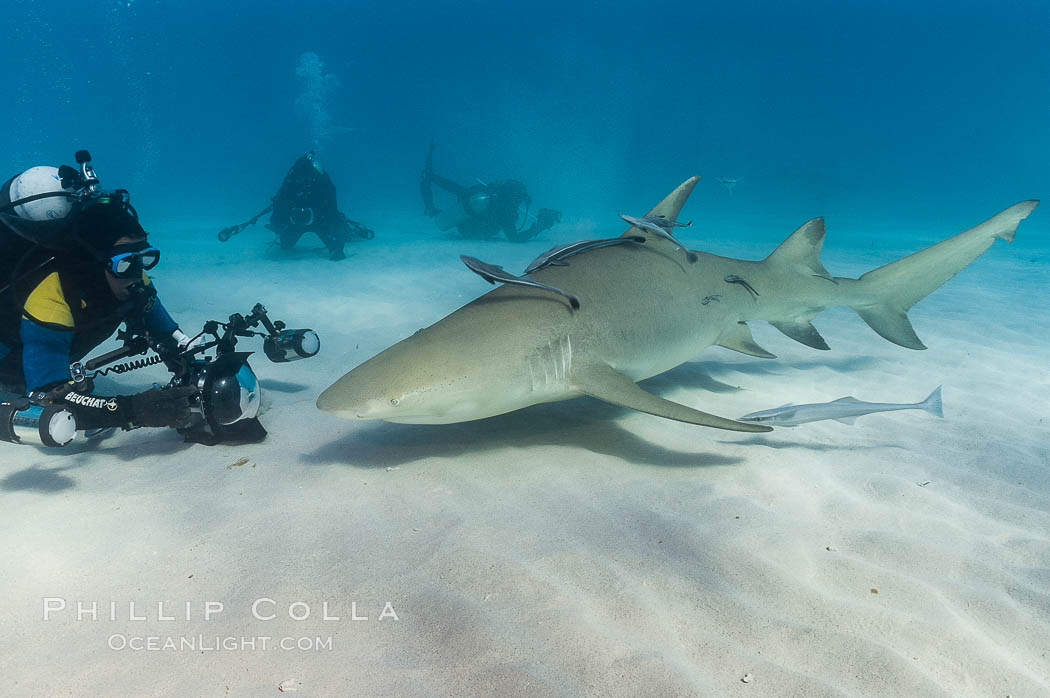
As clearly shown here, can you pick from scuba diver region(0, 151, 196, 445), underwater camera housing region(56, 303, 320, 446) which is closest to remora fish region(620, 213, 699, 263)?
underwater camera housing region(56, 303, 320, 446)

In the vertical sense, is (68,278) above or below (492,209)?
below

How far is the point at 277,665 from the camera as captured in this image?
5.40 ft

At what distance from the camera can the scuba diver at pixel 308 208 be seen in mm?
14086

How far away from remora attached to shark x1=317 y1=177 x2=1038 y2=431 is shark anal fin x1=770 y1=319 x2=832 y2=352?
1 centimetres

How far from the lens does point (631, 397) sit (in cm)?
303

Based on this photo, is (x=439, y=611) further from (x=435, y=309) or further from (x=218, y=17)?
(x=218, y=17)

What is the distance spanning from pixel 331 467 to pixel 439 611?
4.86 feet

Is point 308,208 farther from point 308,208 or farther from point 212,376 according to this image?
point 212,376

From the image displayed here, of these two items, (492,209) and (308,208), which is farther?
(492,209)

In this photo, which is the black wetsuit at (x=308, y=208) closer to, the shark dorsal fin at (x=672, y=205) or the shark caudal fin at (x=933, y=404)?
the shark dorsal fin at (x=672, y=205)

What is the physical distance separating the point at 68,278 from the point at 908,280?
261 inches

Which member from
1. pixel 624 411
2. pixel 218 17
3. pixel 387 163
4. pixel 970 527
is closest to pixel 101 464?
pixel 624 411

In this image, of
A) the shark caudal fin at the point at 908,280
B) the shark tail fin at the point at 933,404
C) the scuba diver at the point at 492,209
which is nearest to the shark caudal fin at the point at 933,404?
the shark tail fin at the point at 933,404

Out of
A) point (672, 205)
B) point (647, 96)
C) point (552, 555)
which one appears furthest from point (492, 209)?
point (647, 96)
